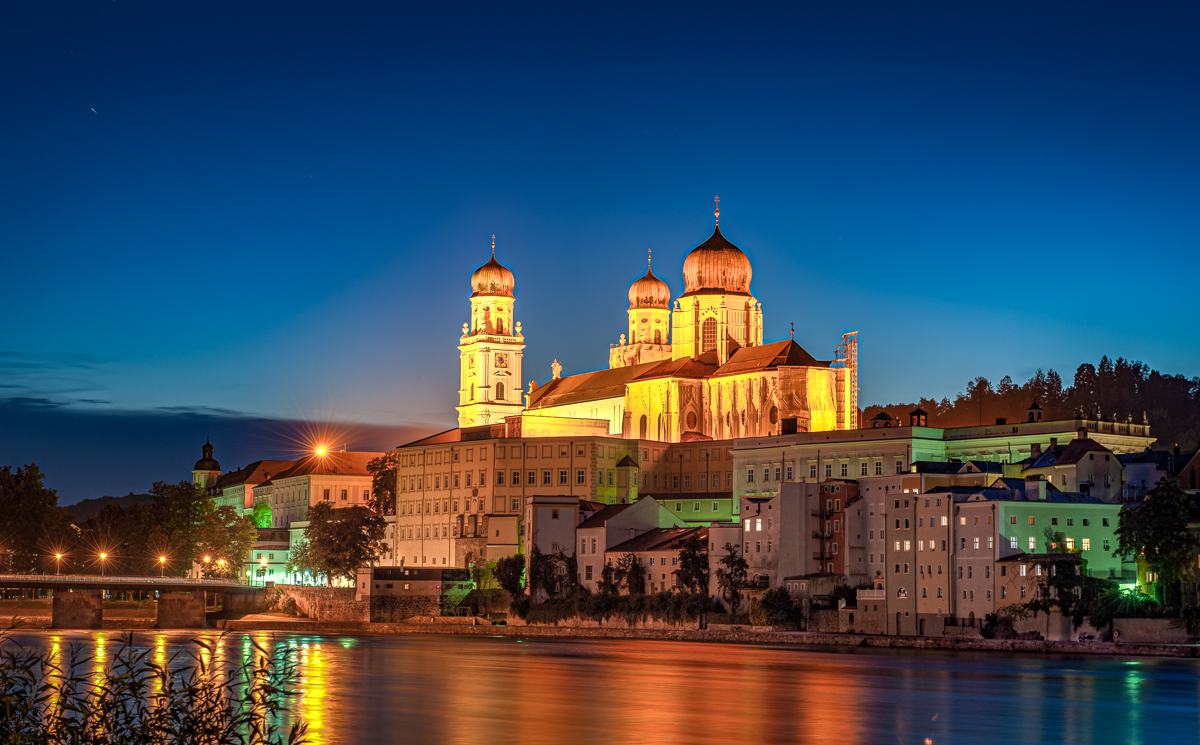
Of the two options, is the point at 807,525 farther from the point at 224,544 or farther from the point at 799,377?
the point at 224,544

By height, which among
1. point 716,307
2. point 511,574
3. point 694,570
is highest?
point 716,307

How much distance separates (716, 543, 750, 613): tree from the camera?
75.6 meters

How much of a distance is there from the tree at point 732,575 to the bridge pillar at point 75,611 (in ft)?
122

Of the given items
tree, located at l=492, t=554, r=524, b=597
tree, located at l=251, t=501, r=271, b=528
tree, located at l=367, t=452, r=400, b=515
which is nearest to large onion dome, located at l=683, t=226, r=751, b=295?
tree, located at l=367, t=452, r=400, b=515

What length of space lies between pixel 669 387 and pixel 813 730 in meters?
64.5

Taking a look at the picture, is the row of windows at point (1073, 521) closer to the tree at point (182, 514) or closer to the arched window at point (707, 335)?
the arched window at point (707, 335)

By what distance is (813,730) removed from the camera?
38.9 meters

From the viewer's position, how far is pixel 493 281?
13125cm

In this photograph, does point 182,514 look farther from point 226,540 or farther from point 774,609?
point 774,609

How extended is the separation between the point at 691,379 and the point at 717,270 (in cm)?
898

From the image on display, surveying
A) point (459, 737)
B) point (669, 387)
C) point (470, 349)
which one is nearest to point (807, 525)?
point (669, 387)

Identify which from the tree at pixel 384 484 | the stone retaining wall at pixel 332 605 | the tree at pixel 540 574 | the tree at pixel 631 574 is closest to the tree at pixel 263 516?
the tree at pixel 384 484

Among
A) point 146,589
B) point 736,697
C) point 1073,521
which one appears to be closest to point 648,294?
point 146,589

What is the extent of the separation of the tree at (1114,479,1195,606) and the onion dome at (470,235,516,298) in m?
75.0
